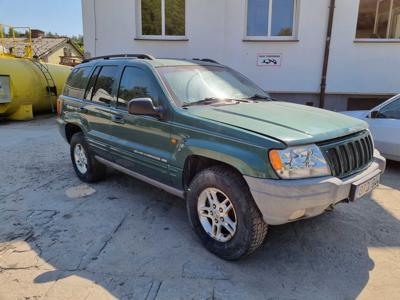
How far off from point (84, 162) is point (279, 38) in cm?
665

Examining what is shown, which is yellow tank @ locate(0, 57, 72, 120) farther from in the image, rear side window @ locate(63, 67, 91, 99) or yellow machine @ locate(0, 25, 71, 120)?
rear side window @ locate(63, 67, 91, 99)

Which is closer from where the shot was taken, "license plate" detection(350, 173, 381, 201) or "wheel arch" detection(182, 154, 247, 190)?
"license plate" detection(350, 173, 381, 201)

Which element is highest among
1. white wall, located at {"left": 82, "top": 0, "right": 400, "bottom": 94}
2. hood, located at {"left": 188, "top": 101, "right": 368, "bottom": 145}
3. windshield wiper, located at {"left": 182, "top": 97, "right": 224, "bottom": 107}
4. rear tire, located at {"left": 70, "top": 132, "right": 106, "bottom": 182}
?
white wall, located at {"left": 82, "top": 0, "right": 400, "bottom": 94}

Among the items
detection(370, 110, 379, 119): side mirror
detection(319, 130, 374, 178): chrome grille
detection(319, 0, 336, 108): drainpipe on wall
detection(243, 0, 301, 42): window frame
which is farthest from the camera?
detection(243, 0, 301, 42): window frame

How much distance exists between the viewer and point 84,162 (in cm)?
520

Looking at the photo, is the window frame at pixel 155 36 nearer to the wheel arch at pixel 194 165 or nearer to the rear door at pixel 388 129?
the rear door at pixel 388 129

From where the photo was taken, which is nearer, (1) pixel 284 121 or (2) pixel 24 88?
(1) pixel 284 121

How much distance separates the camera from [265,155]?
264 centimetres

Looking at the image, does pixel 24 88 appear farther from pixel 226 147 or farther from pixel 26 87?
pixel 226 147

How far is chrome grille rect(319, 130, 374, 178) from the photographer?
9.29 ft

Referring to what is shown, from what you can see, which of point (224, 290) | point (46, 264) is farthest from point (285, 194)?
point (46, 264)

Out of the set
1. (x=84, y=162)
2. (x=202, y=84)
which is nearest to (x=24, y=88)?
(x=84, y=162)

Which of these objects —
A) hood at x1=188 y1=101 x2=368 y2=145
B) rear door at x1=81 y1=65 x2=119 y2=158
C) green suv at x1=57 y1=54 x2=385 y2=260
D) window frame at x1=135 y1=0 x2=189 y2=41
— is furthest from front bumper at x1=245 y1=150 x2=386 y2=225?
window frame at x1=135 y1=0 x2=189 y2=41

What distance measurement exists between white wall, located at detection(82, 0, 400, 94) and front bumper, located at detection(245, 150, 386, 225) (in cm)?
736
